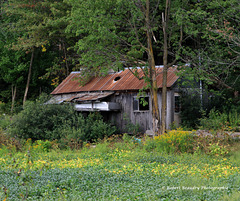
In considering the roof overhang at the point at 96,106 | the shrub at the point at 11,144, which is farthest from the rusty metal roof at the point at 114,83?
the shrub at the point at 11,144

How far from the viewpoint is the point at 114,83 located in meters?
22.9

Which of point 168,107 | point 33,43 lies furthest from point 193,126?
point 33,43

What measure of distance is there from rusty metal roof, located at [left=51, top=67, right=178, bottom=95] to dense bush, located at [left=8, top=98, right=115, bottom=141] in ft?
12.3

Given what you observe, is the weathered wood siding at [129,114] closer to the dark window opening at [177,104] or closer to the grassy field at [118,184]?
the dark window opening at [177,104]

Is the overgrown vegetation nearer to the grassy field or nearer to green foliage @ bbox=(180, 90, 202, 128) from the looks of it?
the grassy field

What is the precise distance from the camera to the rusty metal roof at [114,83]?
20.5 metres

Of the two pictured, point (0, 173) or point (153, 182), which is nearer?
point (153, 182)

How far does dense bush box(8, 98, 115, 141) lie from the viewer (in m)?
17.5

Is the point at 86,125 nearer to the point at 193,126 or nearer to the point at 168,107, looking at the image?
the point at 168,107

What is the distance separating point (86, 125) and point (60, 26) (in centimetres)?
1343

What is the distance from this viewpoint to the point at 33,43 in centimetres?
2964

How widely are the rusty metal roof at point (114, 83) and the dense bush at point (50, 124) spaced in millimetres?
3736

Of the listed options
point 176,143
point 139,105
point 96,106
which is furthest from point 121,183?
point 139,105

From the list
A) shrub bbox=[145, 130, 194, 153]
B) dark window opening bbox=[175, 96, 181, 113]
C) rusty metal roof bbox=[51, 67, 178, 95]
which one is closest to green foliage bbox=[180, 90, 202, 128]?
dark window opening bbox=[175, 96, 181, 113]
